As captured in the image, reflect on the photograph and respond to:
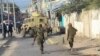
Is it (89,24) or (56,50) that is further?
(89,24)

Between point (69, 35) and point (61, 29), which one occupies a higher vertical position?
point (69, 35)

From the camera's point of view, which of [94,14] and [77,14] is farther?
[77,14]

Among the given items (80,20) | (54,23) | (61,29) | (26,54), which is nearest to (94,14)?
(80,20)

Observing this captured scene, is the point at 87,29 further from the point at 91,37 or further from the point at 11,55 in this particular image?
the point at 11,55

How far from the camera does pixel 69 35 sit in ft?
79.9

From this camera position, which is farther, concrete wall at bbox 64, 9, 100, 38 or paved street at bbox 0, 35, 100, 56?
concrete wall at bbox 64, 9, 100, 38

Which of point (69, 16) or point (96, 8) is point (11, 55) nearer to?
point (96, 8)

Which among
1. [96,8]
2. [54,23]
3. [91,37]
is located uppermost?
[96,8]

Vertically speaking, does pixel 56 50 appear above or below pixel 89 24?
below

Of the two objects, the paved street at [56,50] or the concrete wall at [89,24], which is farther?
the concrete wall at [89,24]

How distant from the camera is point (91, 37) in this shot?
3225 centimetres

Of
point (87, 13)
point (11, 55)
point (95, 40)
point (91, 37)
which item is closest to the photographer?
point (11, 55)

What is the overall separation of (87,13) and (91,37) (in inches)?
113

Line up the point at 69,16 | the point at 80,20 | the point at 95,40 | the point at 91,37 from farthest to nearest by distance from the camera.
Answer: the point at 69,16 → the point at 80,20 → the point at 91,37 → the point at 95,40
